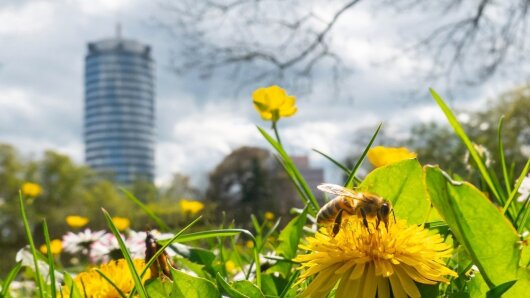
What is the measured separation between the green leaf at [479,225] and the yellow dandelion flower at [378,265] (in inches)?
0.9

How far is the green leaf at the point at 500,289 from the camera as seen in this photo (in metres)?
0.40

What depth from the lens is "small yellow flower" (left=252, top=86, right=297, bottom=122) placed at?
0.92 m

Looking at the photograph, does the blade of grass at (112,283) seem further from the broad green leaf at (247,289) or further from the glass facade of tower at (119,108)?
the glass facade of tower at (119,108)

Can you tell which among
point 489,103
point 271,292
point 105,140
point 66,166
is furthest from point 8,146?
point 105,140

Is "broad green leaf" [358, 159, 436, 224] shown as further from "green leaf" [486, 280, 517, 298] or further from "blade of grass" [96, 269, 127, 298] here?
"blade of grass" [96, 269, 127, 298]

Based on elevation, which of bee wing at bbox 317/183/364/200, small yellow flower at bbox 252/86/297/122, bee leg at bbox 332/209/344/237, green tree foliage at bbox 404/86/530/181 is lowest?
bee leg at bbox 332/209/344/237

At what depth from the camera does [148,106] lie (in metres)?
98.0

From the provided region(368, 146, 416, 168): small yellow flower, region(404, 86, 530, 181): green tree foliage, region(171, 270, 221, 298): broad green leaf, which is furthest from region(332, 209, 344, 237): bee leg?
region(404, 86, 530, 181): green tree foliage

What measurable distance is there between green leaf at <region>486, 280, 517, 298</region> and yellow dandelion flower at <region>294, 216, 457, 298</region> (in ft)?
0.11

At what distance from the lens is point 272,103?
92cm

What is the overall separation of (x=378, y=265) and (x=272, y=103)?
1.80 feet

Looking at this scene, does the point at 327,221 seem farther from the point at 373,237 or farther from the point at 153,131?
the point at 153,131

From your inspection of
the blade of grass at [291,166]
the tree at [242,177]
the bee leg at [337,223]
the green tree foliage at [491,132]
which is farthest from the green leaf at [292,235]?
the tree at [242,177]

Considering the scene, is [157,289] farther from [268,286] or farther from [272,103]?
[272,103]
